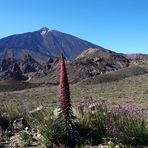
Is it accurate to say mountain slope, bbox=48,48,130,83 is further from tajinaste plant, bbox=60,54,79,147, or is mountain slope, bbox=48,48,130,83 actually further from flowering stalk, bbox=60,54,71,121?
flowering stalk, bbox=60,54,71,121

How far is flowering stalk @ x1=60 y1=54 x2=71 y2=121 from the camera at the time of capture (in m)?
9.05

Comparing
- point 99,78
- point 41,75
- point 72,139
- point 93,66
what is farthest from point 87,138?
point 41,75

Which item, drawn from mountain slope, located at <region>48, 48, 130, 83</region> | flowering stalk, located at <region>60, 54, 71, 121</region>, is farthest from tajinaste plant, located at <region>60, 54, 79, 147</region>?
mountain slope, located at <region>48, 48, 130, 83</region>

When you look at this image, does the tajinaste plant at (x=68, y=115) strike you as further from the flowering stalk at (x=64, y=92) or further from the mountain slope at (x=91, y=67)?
the mountain slope at (x=91, y=67)

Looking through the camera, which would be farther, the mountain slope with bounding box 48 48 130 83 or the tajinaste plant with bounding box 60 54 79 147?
the mountain slope with bounding box 48 48 130 83

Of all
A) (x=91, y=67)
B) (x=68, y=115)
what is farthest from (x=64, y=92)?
(x=91, y=67)

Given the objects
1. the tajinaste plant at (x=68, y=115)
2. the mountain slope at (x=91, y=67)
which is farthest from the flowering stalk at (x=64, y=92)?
the mountain slope at (x=91, y=67)

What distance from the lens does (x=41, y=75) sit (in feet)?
327

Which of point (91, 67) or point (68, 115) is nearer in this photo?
point (68, 115)

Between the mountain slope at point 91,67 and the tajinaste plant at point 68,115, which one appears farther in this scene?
the mountain slope at point 91,67

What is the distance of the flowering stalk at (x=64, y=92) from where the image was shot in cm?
905

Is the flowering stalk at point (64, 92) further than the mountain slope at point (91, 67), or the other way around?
the mountain slope at point (91, 67)

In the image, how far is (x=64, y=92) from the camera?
9156 millimetres

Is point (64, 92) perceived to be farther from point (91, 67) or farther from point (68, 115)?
point (91, 67)
